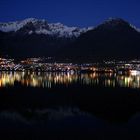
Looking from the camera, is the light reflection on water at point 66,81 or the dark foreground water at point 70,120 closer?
the dark foreground water at point 70,120

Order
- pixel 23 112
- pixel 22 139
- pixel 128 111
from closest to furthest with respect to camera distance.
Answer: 1. pixel 22 139
2. pixel 23 112
3. pixel 128 111

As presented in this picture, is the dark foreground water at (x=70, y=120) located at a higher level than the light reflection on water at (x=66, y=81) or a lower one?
higher

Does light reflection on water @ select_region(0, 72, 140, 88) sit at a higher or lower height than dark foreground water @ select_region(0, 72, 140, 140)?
lower

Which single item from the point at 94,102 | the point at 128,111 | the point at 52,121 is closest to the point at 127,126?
the point at 52,121

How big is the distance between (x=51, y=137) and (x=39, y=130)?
2.53 m

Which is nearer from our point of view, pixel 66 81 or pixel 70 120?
pixel 70 120

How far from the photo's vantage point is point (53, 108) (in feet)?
129

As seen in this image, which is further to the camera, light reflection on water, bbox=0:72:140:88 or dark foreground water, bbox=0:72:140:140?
light reflection on water, bbox=0:72:140:88

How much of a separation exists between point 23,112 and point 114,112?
28.8 ft

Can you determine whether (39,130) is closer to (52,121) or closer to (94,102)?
(52,121)

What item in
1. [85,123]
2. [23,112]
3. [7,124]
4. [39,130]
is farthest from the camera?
[23,112]

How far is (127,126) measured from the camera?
2881 cm

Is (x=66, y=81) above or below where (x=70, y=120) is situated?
below

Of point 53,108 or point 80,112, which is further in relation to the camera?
point 53,108
